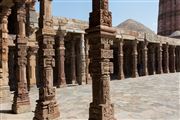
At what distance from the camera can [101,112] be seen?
4602mm

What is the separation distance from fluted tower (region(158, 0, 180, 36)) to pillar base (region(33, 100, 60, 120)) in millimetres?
35457

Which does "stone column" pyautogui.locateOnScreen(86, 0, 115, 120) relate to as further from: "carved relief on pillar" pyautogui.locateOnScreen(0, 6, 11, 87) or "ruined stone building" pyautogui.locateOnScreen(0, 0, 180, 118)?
"carved relief on pillar" pyautogui.locateOnScreen(0, 6, 11, 87)

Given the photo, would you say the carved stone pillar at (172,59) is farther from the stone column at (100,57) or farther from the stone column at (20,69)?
the stone column at (100,57)

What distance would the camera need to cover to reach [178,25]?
125 ft

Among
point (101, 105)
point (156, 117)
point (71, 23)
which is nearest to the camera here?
point (101, 105)

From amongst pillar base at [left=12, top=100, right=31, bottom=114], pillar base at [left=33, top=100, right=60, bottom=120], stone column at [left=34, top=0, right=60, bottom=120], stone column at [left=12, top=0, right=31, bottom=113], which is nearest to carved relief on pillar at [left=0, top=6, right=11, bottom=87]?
stone column at [left=12, top=0, right=31, bottom=113]

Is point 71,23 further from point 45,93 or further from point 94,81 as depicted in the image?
point 94,81

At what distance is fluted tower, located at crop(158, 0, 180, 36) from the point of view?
127 ft

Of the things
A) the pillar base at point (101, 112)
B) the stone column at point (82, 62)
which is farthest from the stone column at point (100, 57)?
the stone column at point (82, 62)

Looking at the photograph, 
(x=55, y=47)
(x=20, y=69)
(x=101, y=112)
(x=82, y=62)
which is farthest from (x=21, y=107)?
(x=55, y=47)

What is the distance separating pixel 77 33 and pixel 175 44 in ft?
50.8

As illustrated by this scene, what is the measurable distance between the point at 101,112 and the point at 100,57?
992mm

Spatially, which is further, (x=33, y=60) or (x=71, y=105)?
(x=33, y=60)

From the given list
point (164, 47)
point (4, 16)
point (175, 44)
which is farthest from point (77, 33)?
point (175, 44)
